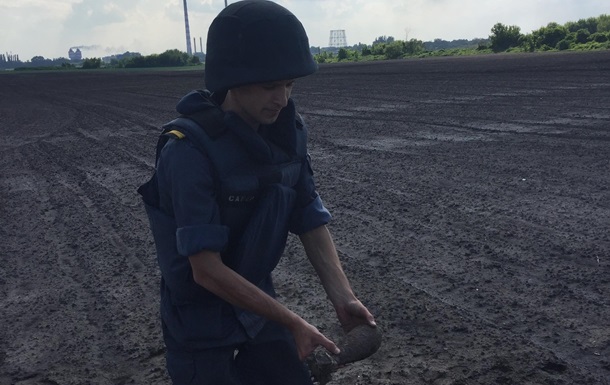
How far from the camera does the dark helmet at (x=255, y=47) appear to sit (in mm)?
2215

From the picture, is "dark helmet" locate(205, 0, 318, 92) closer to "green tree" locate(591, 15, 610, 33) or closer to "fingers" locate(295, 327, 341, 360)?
"fingers" locate(295, 327, 341, 360)

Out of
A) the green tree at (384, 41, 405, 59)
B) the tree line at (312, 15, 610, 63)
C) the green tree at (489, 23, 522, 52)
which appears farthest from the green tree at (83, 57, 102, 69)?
the green tree at (489, 23, 522, 52)

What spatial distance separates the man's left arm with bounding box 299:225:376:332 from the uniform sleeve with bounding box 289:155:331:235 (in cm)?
3

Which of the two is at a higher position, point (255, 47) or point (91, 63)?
point (255, 47)

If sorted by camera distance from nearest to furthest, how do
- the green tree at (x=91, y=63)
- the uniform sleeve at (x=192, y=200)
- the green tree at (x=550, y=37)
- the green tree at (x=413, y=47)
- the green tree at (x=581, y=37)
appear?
the uniform sleeve at (x=192, y=200)
the green tree at (x=581, y=37)
the green tree at (x=550, y=37)
the green tree at (x=413, y=47)
the green tree at (x=91, y=63)

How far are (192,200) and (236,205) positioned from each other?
169 mm

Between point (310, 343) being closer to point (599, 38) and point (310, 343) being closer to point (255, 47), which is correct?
point (255, 47)

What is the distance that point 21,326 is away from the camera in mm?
5090

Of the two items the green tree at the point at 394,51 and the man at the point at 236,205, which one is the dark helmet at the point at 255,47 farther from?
the green tree at the point at 394,51

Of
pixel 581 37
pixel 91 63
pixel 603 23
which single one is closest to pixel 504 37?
pixel 581 37

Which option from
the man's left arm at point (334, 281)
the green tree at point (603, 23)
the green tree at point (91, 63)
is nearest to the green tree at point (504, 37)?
the green tree at point (603, 23)

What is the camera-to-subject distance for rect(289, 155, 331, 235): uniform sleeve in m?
2.55

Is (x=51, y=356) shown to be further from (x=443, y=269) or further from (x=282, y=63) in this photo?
(x=282, y=63)

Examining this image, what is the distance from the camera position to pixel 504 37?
6419 cm
